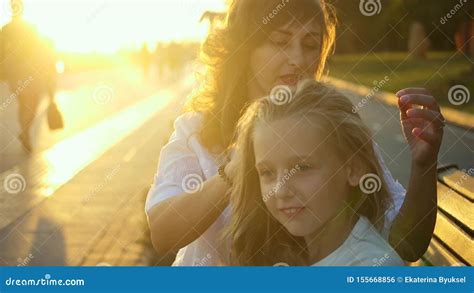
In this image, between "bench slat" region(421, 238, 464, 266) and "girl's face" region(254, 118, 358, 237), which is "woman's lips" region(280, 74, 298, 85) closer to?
"girl's face" region(254, 118, 358, 237)

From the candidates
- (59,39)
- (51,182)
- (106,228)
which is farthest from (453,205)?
(51,182)

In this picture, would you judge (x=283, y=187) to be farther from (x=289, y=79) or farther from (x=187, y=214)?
(x=289, y=79)

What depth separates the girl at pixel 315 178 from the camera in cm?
216

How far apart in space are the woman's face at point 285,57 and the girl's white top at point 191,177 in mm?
211

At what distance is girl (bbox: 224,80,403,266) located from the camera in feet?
7.09

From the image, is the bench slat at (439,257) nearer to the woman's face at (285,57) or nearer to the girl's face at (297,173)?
the woman's face at (285,57)

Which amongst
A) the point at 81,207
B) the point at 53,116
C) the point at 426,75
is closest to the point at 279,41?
the point at 53,116

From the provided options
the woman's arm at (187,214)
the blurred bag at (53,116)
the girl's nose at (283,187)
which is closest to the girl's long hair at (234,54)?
the woman's arm at (187,214)

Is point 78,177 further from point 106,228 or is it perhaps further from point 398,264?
point 398,264

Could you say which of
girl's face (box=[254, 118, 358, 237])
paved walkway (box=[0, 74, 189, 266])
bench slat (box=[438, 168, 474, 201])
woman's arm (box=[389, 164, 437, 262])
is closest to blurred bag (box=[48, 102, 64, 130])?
paved walkway (box=[0, 74, 189, 266])

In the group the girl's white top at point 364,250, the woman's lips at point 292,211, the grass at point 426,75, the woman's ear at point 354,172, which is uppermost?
the woman's ear at point 354,172

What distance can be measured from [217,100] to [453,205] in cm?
107

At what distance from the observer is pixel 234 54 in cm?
282

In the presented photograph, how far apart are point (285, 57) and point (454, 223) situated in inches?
39.2
